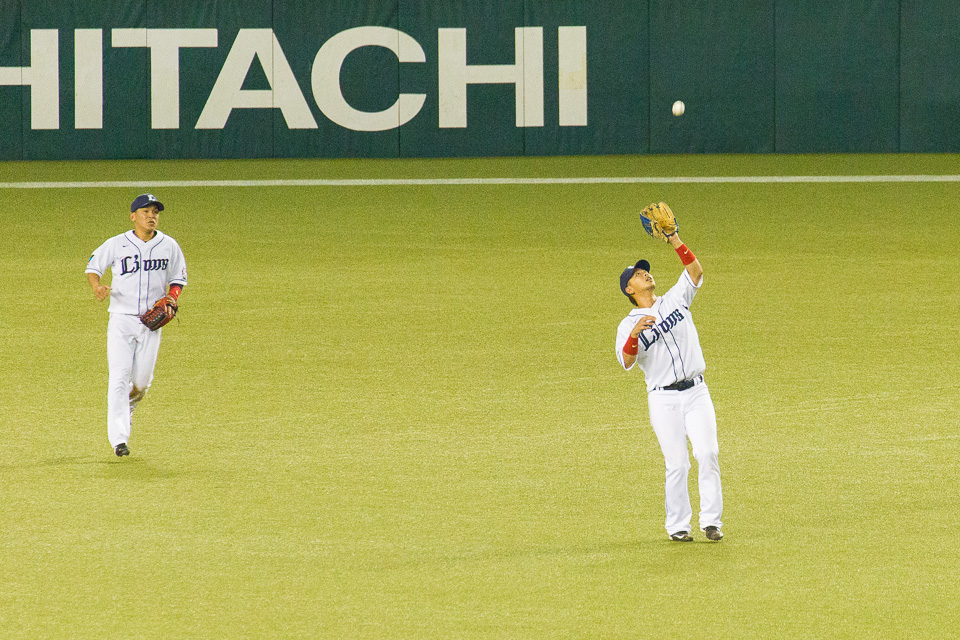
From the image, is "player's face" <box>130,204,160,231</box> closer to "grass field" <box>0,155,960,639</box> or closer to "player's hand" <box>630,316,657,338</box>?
"grass field" <box>0,155,960,639</box>

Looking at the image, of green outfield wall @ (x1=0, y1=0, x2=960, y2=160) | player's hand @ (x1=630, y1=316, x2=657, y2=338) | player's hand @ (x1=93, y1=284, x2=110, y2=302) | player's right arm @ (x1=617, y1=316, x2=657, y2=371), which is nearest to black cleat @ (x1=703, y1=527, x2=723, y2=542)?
player's right arm @ (x1=617, y1=316, x2=657, y2=371)

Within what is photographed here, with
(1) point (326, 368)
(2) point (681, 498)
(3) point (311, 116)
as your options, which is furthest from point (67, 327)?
(3) point (311, 116)

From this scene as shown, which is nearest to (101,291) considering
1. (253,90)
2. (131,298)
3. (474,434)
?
(131,298)

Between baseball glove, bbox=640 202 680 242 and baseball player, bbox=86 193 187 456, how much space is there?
360 cm

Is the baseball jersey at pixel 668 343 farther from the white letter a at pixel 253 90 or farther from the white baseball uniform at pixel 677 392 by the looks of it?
the white letter a at pixel 253 90

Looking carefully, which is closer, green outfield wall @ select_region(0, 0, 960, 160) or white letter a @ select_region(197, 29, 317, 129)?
green outfield wall @ select_region(0, 0, 960, 160)

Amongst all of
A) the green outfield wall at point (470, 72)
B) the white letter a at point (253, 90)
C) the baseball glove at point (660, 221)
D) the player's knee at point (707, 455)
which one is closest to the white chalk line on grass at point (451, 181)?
the white letter a at point (253, 90)

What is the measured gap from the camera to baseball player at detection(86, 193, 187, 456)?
385 inches

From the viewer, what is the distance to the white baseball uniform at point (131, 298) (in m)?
9.77

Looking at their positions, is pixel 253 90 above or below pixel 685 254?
above

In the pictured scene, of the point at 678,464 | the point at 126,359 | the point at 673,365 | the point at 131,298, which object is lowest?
the point at 678,464

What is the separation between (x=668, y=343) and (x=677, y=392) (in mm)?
278

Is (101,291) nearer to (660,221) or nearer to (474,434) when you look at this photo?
(474,434)

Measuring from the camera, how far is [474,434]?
1122cm
